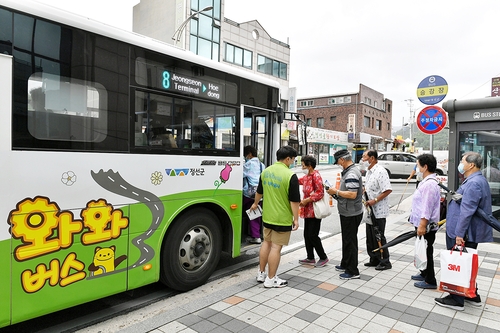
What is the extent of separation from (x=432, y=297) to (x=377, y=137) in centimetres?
4744

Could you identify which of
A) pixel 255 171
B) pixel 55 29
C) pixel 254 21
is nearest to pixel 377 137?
pixel 254 21

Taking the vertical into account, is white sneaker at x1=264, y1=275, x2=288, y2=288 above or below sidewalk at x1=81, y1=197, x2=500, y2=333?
above

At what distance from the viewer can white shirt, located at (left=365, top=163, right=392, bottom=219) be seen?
5.06 metres

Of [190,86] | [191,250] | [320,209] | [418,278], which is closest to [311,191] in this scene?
[320,209]

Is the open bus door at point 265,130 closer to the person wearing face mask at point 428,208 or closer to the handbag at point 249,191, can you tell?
the handbag at point 249,191

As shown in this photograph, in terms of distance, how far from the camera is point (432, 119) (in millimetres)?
7160

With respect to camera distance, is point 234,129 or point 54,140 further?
point 234,129

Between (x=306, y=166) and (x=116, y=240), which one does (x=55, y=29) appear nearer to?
(x=116, y=240)

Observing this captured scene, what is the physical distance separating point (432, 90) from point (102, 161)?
664cm

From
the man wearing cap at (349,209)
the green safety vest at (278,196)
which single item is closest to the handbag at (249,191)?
the green safety vest at (278,196)

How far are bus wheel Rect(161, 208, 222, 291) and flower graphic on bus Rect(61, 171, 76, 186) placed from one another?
1.34m

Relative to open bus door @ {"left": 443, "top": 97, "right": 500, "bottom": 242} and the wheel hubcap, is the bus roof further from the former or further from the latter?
open bus door @ {"left": 443, "top": 97, "right": 500, "bottom": 242}

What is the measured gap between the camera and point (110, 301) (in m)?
4.11

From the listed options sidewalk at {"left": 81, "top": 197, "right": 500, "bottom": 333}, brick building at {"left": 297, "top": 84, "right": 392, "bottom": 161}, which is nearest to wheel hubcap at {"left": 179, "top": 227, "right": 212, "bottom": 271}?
sidewalk at {"left": 81, "top": 197, "right": 500, "bottom": 333}
